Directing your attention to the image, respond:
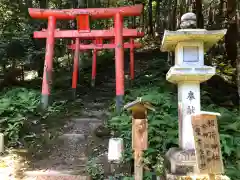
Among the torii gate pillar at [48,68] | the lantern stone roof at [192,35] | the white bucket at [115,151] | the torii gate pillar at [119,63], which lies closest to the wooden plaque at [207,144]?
Result: the lantern stone roof at [192,35]

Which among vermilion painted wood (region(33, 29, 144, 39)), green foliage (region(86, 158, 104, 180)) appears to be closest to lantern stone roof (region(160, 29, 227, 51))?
green foliage (region(86, 158, 104, 180))

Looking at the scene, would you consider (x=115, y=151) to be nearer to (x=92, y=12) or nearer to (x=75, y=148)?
(x=75, y=148)

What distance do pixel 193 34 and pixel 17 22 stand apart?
31.8 ft

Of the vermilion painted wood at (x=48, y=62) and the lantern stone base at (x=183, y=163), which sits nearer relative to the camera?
the lantern stone base at (x=183, y=163)

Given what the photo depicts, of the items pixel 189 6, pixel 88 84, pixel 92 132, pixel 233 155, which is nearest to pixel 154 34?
pixel 189 6

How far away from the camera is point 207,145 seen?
4.25 meters

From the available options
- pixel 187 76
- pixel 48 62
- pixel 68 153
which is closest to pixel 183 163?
pixel 187 76

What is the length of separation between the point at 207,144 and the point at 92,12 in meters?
6.91

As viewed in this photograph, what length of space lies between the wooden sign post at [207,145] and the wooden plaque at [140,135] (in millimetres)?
1320

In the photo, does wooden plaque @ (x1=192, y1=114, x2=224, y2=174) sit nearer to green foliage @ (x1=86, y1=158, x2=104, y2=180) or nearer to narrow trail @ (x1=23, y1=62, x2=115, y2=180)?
green foliage @ (x1=86, y1=158, x2=104, y2=180)

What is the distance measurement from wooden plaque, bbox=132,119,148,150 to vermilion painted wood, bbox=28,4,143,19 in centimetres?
524

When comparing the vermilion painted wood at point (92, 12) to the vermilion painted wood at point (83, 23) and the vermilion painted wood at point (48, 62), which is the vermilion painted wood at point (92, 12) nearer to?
the vermilion painted wood at point (83, 23)

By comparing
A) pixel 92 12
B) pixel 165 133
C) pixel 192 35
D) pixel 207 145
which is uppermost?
pixel 92 12

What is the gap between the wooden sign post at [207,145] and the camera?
4.13 meters
